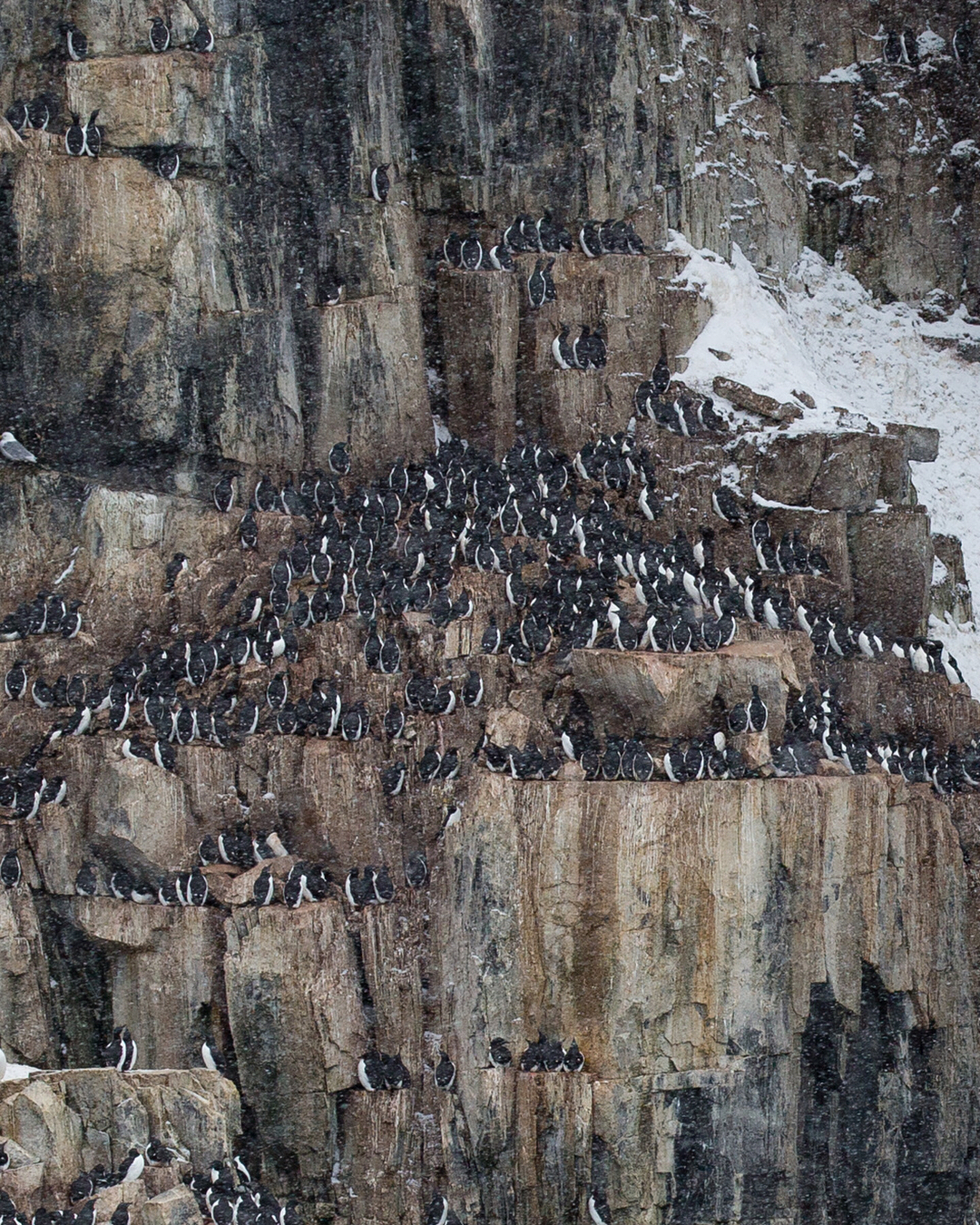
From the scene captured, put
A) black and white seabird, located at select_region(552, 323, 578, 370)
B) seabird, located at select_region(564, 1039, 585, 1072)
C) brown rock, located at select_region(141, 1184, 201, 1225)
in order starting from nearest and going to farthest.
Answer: brown rock, located at select_region(141, 1184, 201, 1225) < seabird, located at select_region(564, 1039, 585, 1072) < black and white seabird, located at select_region(552, 323, 578, 370)

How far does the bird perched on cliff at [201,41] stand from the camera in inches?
1549

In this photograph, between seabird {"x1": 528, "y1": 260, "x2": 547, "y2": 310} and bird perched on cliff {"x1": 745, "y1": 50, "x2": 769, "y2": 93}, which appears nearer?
seabird {"x1": 528, "y1": 260, "x2": 547, "y2": 310}

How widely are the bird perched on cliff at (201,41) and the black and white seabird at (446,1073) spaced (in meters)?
18.0

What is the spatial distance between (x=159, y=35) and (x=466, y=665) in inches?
507

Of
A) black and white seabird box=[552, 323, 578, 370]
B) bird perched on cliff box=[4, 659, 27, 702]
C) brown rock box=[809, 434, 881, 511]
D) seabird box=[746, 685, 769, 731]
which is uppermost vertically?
black and white seabird box=[552, 323, 578, 370]

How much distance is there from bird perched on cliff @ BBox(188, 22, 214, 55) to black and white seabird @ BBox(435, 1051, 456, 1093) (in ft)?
58.9

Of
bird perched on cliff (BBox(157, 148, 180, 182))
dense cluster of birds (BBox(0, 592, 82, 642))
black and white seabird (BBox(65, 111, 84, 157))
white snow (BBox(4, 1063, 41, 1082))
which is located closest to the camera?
white snow (BBox(4, 1063, 41, 1082))

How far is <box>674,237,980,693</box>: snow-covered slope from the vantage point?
133 feet

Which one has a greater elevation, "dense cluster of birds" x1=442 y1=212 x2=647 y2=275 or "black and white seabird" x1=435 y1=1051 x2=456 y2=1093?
"dense cluster of birds" x1=442 y1=212 x2=647 y2=275

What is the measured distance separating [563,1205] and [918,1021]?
591 centimetres

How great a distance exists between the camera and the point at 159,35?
128ft


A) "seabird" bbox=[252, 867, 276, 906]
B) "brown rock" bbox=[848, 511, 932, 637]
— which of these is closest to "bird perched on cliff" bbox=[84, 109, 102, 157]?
"seabird" bbox=[252, 867, 276, 906]

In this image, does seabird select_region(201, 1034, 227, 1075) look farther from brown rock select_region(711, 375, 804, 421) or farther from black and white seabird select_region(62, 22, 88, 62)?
black and white seabird select_region(62, 22, 88, 62)

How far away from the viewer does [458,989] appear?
Answer: 104ft
